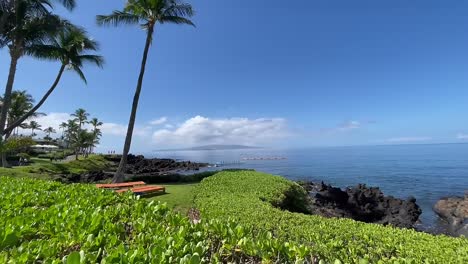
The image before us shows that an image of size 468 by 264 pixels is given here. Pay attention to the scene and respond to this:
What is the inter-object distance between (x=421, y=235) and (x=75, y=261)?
22.5ft

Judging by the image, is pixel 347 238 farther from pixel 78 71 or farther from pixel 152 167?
pixel 152 167

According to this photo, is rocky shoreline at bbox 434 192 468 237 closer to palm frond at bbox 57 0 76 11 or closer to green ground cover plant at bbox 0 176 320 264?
green ground cover plant at bbox 0 176 320 264

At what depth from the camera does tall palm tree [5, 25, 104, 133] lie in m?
22.8

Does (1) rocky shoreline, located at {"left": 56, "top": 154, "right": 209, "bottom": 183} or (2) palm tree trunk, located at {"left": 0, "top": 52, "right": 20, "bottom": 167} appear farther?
(1) rocky shoreline, located at {"left": 56, "top": 154, "right": 209, "bottom": 183}

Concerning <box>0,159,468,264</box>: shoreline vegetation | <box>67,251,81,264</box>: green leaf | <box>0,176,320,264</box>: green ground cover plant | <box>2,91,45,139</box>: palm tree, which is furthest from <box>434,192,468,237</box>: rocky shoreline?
<box>2,91,45,139</box>: palm tree

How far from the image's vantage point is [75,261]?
190 cm

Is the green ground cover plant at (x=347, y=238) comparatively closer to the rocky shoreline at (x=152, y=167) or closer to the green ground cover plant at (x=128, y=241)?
the green ground cover plant at (x=128, y=241)

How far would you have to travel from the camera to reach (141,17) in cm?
1984

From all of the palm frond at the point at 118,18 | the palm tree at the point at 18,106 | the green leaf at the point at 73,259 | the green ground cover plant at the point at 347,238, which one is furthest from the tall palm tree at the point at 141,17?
the palm tree at the point at 18,106

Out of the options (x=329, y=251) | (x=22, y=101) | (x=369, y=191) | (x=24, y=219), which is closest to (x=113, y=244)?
(x=24, y=219)

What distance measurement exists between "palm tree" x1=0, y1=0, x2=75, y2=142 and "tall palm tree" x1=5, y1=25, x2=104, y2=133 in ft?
3.32

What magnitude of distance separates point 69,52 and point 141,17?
26.6 ft

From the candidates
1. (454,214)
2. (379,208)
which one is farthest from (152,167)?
(454,214)

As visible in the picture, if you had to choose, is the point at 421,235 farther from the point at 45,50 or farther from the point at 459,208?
the point at 45,50
